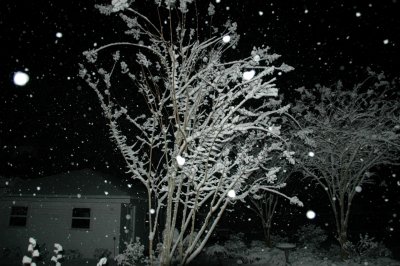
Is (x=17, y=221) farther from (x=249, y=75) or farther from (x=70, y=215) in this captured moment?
(x=249, y=75)

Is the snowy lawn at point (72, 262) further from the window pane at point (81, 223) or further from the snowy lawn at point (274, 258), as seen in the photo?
the snowy lawn at point (274, 258)

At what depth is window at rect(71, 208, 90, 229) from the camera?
16.5 metres

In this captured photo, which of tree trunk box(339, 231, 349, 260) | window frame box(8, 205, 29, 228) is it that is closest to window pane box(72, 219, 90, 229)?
→ window frame box(8, 205, 29, 228)

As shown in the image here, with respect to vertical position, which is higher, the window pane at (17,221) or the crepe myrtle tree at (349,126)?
the crepe myrtle tree at (349,126)

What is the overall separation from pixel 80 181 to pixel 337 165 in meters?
13.2

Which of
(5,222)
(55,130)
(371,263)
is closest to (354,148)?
(371,263)

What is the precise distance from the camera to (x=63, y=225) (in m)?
16.6

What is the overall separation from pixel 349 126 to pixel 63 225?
47.6ft

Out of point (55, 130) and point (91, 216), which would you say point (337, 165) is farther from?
point (55, 130)

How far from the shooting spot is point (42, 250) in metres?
16.1

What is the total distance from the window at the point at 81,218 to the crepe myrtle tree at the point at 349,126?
427 inches

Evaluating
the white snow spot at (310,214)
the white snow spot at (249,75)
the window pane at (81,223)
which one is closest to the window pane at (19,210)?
the window pane at (81,223)

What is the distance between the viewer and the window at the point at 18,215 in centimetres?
1717

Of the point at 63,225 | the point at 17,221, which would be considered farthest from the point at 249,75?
the point at 17,221
